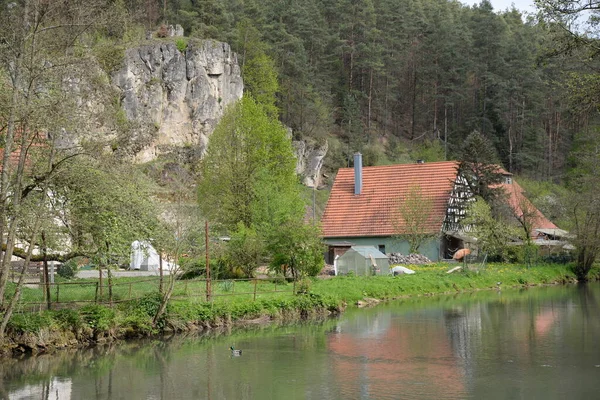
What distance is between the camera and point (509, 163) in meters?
81.9

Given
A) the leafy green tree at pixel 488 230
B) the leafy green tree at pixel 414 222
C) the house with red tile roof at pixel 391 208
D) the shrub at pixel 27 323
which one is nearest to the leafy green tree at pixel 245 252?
the shrub at pixel 27 323

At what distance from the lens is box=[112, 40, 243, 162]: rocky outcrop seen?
2384 inches

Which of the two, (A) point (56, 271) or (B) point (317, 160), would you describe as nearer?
(A) point (56, 271)

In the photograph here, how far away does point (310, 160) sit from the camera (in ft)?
229

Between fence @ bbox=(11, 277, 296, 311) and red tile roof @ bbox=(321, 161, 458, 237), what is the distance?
753 inches

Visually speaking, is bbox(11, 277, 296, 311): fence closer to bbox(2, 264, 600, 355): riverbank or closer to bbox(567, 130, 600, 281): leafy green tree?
bbox(2, 264, 600, 355): riverbank

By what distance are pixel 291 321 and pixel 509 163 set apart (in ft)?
192

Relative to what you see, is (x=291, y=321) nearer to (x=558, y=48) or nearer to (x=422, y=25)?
(x=558, y=48)

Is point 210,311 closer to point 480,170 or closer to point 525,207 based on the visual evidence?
point 525,207

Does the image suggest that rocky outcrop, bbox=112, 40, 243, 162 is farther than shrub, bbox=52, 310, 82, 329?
Yes

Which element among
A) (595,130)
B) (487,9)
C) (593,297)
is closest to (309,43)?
(487,9)

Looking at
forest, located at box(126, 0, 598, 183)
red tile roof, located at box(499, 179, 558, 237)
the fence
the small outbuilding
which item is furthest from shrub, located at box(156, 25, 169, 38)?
the fence

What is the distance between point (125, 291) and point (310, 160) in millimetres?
44171

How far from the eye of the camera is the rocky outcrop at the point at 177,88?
199 ft
